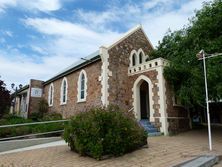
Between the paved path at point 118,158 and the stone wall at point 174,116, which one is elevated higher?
the stone wall at point 174,116

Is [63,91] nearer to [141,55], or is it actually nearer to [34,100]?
[34,100]

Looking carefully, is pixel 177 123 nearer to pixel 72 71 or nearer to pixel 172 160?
pixel 172 160

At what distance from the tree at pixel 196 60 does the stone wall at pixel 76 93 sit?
16.2 ft

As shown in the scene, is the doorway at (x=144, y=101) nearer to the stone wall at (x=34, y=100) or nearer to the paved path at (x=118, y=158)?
the paved path at (x=118, y=158)

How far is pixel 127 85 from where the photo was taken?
17922 mm

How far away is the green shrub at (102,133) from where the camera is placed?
8922 millimetres

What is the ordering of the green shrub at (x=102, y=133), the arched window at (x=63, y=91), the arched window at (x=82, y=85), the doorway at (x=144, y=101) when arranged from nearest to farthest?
1. the green shrub at (x=102, y=133)
2. the arched window at (x=82, y=85)
3. the doorway at (x=144, y=101)
4. the arched window at (x=63, y=91)

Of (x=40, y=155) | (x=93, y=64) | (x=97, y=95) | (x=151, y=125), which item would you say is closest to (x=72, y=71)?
(x=93, y=64)

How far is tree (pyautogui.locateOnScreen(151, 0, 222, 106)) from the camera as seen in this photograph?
13.1 m

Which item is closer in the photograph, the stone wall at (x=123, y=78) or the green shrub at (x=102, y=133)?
the green shrub at (x=102, y=133)

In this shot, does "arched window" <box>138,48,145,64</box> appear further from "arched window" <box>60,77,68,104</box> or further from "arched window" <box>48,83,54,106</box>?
"arched window" <box>48,83,54,106</box>

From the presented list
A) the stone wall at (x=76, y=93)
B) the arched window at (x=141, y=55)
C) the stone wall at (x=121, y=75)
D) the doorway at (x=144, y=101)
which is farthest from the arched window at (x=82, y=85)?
the arched window at (x=141, y=55)

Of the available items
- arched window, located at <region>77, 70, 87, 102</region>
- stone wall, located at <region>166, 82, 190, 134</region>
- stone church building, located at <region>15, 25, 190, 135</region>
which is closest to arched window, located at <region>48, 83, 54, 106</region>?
stone church building, located at <region>15, 25, 190, 135</region>

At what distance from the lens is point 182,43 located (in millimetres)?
16000
